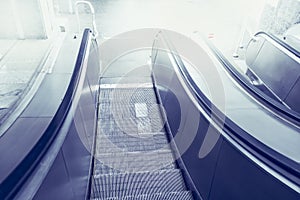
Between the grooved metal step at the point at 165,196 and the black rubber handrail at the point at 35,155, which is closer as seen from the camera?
the black rubber handrail at the point at 35,155

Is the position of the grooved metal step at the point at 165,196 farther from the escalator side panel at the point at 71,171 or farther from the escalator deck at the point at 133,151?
the escalator side panel at the point at 71,171

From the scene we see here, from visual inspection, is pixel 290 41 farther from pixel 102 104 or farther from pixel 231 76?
pixel 102 104

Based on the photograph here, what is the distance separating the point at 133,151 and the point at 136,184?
53 centimetres

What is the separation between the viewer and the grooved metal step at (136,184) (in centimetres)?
246

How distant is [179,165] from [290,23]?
382 cm

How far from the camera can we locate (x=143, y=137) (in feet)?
10.6

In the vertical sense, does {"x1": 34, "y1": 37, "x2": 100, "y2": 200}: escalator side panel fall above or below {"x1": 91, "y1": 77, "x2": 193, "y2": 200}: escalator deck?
above

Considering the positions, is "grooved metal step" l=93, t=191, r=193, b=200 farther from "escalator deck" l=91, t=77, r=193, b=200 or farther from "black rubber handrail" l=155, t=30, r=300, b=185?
"black rubber handrail" l=155, t=30, r=300, b=185

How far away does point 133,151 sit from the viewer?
3.01 metres

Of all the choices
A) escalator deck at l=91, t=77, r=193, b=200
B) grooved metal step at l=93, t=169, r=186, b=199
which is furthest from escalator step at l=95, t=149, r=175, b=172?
grooved metal step at l=93, t=169, r=186, b=199

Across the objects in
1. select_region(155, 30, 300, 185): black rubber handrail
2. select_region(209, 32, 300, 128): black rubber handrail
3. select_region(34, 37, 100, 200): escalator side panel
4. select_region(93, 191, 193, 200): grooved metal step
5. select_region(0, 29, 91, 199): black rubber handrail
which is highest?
select_region(0, 29, 91, 199): black rubber handrail

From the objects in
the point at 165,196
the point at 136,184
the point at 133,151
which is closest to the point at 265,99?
the point at 165,196

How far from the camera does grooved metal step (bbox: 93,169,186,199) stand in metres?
2.46

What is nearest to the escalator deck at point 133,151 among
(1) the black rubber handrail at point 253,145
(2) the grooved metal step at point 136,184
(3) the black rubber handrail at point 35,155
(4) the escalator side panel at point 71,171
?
(2) the grooved metal step at point 136,184
